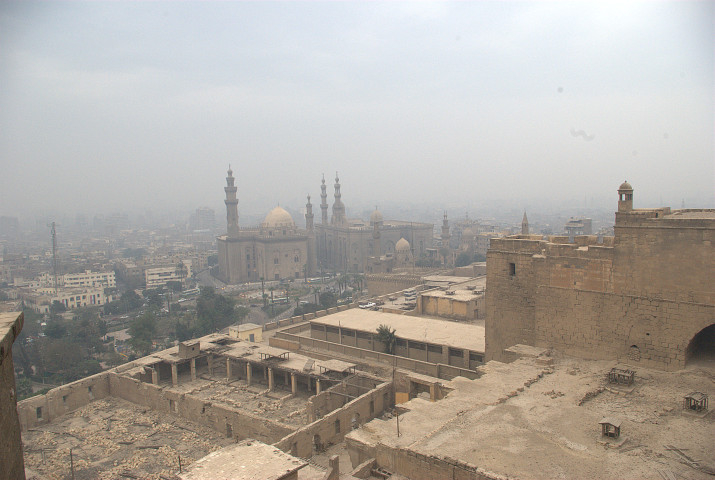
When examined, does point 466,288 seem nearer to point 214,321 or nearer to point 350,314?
point 350,314

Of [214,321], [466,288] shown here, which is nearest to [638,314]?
[466,288]

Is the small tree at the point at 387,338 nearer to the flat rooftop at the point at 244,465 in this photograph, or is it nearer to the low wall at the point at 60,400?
the low wall at the point at 60,400

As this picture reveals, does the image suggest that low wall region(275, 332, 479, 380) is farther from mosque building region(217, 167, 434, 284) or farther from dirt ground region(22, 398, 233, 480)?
mosque building region(217, 167, 434, 284)

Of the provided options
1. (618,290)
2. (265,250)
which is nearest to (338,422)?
(618,290)

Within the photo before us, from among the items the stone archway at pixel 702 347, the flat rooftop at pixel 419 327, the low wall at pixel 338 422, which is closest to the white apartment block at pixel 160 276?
the flat rooftop at pixel 419 327

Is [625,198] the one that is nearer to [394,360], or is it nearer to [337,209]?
[394,360]

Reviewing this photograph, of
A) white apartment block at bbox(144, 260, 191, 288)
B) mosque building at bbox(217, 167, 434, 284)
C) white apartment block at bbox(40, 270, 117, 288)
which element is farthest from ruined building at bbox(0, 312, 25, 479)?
white apartment block at bbox(40, 270, 117, 288)
